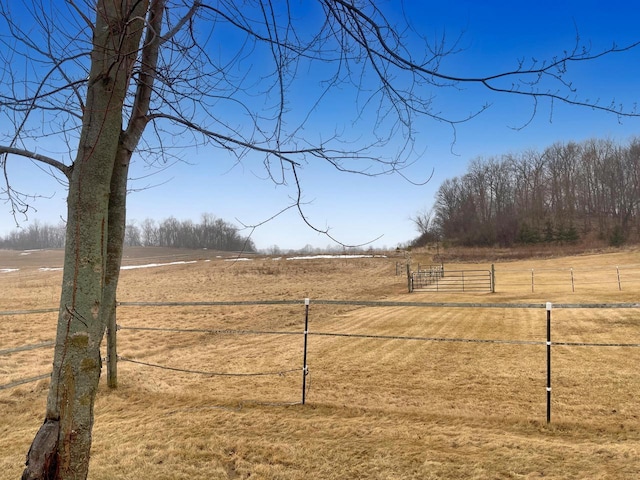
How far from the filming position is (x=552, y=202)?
2095 inches

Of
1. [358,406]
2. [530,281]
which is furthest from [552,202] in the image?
[358,406]

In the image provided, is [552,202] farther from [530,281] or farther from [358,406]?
[358,406]

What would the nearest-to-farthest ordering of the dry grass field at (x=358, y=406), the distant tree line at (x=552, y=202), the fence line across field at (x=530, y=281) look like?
the dry grass field at (x=358, y=406) → the fence line across field at (x=530, y=281) → the distant tree line at (x=552, y=202)

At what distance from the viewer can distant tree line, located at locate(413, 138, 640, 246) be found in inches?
1887

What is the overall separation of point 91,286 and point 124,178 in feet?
2.07

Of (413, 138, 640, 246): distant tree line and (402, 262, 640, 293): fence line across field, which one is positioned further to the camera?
(413, 138, 640, 246): distant tree line

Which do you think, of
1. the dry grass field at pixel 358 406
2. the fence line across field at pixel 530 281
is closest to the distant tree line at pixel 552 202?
the fence line across field at pixel 530 281

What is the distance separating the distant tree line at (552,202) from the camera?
47.9m

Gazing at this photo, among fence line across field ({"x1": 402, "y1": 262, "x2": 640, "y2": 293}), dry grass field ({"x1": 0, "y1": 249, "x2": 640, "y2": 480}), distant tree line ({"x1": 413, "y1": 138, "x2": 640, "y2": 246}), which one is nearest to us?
dry grass field ({"x1": 0, "y1": 249, "x2": 640, "y2": 480})

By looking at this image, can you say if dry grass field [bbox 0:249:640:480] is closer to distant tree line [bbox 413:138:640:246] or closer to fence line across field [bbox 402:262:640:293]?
fence line across field [bbox 402:262:640:293]

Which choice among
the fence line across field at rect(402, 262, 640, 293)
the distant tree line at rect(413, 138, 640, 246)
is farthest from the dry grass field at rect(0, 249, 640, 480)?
the distant tree line at rect(413, 138, 640, 246)

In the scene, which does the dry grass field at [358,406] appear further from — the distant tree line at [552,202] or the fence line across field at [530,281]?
the distant tree line at [552,202]

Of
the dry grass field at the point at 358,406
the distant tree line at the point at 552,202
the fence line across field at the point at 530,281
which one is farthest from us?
the distant tree line at the point at 552,202

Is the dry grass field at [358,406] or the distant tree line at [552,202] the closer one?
the dry grass field at [358,406]
